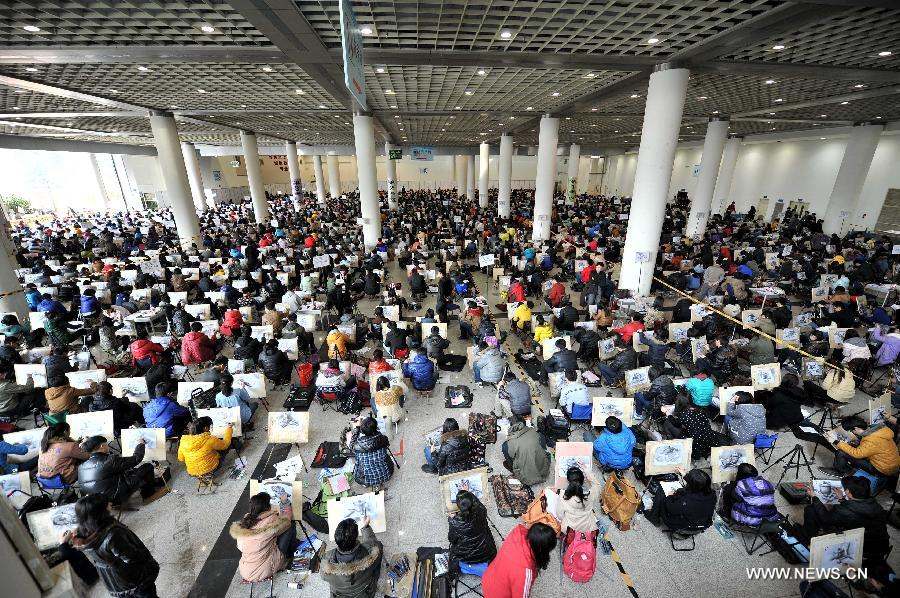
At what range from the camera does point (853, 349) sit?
9016 mm

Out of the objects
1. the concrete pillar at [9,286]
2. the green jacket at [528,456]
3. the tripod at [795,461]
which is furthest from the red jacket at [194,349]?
the tripod at [795,461]

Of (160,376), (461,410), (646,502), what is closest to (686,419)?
(646,502)

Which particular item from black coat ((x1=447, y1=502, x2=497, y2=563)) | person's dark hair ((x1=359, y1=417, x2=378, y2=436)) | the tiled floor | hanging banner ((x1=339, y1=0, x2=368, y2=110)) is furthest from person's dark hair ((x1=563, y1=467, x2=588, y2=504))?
hanging banner ((x1=339, y1=0, x2=368, y2=110))

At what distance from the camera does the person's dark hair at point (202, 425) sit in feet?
20.5

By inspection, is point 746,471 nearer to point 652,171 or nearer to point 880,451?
point 880,451

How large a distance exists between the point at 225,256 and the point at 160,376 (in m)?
11.0

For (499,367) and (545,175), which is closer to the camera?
(499,367)

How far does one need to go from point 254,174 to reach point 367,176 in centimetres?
1557

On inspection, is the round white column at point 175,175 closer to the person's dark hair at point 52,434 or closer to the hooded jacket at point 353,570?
the person's dark hair at point 52,434

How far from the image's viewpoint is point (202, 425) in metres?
6.26

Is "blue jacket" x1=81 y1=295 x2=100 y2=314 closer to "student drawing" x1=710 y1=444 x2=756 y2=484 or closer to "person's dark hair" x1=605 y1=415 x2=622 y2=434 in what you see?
"person's dark hair" x1=605 y1=415 x2=622 y2=434

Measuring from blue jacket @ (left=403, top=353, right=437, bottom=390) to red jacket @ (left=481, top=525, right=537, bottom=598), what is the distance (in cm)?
465

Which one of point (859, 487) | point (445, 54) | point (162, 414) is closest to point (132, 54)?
point (445, 54)

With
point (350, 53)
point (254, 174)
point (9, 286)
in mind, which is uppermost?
point (350, 53)
